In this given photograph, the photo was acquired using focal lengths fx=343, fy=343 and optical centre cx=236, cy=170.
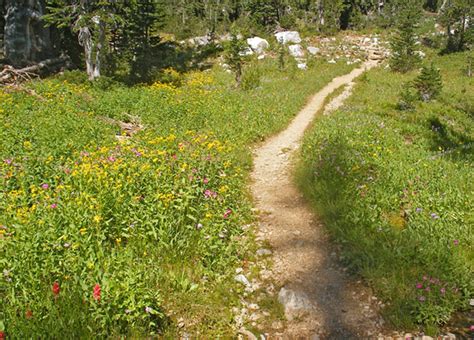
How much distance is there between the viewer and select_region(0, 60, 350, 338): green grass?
4039mm

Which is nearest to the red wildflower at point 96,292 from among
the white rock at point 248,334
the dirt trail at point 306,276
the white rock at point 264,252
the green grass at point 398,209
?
the white rock at point 248,334

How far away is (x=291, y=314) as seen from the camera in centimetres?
514

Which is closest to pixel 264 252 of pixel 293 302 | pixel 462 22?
pixel 293 302

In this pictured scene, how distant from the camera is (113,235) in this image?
18.3 feet

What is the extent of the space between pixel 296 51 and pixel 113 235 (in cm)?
3896

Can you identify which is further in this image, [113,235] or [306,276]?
[306,276]

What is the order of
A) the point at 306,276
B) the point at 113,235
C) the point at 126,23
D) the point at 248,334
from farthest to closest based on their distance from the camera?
the point at 126,23, the point at 306,276, the point at 113,235, the point at 248,334

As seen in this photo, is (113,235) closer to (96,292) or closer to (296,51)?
(96,292)

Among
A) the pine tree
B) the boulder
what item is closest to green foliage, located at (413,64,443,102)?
the pine tree

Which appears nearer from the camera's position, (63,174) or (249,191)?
(63,174)

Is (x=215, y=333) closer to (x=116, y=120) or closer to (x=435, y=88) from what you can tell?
(x=116, y=120)

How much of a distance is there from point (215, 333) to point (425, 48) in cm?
5430

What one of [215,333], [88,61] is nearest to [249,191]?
[215,333]

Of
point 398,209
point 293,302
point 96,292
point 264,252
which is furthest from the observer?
point 398,209
